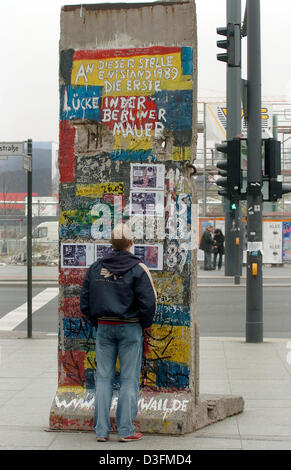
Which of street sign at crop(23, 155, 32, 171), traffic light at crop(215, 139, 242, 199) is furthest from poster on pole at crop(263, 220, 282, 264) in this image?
street sign at crop(23, 155, 32, 171)

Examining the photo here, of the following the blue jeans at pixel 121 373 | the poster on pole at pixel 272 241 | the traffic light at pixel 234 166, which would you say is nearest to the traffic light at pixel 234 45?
the traffic light at pixel 234 166

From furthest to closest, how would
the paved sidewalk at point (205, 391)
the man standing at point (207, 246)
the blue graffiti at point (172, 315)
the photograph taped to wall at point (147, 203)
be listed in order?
the man standing at point (207, 246) < the photograph taped to wall at point (147, 203) < the blue graffiti at point (172, 315) < the paved sidewalk at point (205, 391)

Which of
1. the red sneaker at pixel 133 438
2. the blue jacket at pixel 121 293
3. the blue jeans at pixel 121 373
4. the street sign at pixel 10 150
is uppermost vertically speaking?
the street sign at pixel 10 150

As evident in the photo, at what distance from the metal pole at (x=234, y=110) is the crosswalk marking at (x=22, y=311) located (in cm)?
614

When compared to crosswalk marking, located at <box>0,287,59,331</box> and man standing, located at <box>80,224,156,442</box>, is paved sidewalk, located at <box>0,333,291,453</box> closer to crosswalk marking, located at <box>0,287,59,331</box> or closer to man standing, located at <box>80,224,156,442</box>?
man standing, located at <box>80,224,156,442</box>

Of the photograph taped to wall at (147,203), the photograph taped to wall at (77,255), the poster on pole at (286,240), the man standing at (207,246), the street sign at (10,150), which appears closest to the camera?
the photograph taped to wall at (147,203)

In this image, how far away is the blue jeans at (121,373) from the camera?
5441mm

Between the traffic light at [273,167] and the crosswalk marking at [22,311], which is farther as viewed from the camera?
the crosswalk marking at [22,311]

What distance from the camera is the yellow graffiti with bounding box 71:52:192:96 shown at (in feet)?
19.3

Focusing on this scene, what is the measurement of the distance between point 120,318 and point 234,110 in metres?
Result: 18.3

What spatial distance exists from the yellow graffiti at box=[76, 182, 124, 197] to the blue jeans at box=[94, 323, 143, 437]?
1191 millimetres

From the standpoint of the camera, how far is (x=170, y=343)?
19.3 feet

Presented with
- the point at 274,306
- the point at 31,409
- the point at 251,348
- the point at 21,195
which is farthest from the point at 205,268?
the point at 21,195

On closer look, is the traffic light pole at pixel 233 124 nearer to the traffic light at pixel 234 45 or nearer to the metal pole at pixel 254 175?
the metal pole at pixel 254 175
